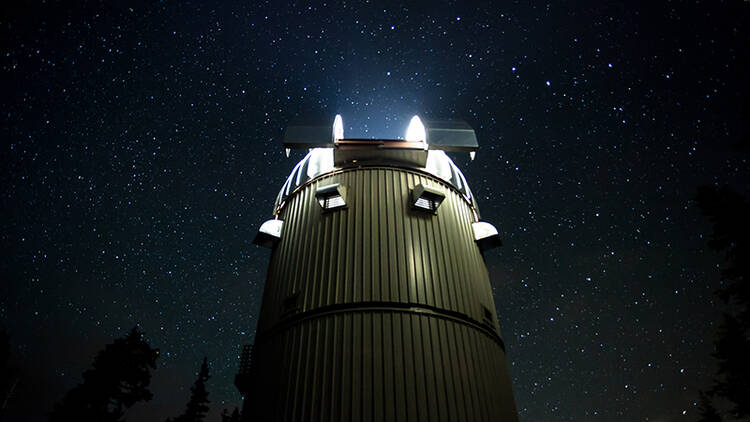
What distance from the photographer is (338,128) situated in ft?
32.9

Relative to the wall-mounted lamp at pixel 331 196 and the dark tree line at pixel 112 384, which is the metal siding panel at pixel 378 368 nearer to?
the wall-mounted lamp at pixel 331 196

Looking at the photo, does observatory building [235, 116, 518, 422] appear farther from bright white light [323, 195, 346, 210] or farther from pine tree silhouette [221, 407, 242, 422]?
pine tree silhouette [221, 407, 242, 422]

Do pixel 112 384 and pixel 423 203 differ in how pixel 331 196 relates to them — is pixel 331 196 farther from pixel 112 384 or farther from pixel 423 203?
pixel 112 384

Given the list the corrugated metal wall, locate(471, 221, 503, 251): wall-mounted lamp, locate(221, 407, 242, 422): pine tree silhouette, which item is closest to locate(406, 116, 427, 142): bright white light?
the corrugated metal wall

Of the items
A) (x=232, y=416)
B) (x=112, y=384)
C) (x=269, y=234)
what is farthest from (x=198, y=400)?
(x=269, y=234)

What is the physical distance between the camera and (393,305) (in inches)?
271

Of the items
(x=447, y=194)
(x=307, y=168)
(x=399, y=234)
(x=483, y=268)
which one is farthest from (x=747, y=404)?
(x=307, y=168)

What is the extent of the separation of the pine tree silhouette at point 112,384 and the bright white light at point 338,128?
15.5 meters

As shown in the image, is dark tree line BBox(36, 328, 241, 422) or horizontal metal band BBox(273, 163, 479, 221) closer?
horizontal metal band BBox(273, 163, 479, 221)

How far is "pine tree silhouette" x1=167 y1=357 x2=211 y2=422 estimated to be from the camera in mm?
28391

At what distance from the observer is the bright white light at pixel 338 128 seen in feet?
29.9

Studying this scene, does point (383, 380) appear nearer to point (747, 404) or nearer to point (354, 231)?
point (354, 231)

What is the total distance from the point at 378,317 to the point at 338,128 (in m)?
5.29

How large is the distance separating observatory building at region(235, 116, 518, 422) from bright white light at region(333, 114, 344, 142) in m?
0.07
